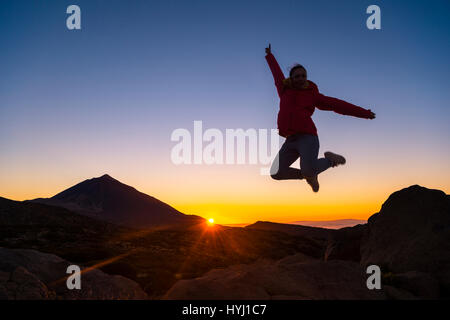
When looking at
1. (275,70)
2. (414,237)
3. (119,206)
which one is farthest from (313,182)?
(119,206)

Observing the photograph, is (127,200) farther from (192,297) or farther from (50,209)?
(192,297)

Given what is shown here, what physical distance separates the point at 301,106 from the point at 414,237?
5.31 metres

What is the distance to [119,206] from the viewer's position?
17025cm

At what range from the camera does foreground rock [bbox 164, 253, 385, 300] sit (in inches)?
180

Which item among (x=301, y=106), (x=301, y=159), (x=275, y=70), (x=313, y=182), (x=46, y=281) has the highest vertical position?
(x=275, y=70)

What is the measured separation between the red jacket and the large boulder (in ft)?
12.6

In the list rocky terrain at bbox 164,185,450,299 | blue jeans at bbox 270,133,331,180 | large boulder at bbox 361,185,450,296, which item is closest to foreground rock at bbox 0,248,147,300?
rocky terrain at bbox 164,185,450,299

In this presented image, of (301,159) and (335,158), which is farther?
(335,158)

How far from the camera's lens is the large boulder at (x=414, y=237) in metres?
8.05

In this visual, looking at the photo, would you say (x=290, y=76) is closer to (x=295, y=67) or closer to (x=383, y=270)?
(x=295, y=67)

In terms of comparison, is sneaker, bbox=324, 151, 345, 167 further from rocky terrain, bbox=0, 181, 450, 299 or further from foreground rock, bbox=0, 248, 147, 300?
foreground rock, bbox=0, 248, 147, 300
